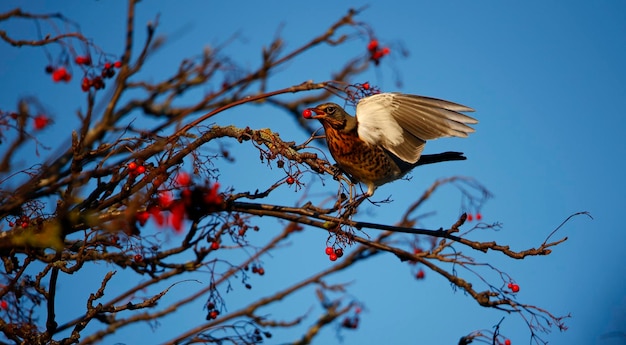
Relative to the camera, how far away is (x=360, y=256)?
229 inches

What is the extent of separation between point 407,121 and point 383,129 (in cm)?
18

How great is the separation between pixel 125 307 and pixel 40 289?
46 cm

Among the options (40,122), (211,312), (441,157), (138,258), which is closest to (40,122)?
(40,122)

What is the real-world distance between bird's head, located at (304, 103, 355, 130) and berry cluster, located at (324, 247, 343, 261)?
3.24 feet

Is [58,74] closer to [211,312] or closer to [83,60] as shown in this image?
[83,60]

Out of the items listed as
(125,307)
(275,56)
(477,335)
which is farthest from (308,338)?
(275,56)

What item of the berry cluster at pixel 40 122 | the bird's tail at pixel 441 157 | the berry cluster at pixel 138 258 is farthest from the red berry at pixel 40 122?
the bird's tail at pixel 441 157

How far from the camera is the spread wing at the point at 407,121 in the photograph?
4535mm

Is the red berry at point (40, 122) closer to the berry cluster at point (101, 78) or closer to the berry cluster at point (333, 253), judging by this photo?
the berry cluster at point (101, 78)

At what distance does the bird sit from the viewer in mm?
4555

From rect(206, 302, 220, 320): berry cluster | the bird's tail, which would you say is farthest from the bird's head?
rect(206, 302, 220, 320): berry cluster

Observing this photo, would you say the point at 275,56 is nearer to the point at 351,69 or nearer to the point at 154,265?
the point at 351,69

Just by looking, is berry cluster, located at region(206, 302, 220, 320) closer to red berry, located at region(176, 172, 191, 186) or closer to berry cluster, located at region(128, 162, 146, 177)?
berry cluster, located at region(128, 162, 146, 177)

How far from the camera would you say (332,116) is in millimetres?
4805
